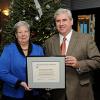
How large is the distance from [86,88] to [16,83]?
30.4 inches

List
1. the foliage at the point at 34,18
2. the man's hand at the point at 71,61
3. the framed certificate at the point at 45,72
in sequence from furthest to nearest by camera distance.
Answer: the foliage at the point at 34,18, the framed certificate at the point at 45,72, the man's hand at the point at 71,61

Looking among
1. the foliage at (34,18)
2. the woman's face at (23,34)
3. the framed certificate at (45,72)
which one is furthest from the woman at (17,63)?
the foliage at (34,18)

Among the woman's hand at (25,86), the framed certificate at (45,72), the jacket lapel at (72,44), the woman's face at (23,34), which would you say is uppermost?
the woman's face at (23,34)

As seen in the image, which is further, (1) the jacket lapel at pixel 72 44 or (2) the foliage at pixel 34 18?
(2) the foliage at pixel 34 18

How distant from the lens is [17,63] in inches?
134

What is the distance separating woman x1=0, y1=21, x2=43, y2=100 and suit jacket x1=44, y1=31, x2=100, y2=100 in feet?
1.00

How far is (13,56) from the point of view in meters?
3.44

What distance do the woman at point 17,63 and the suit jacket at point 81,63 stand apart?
1.00 feet

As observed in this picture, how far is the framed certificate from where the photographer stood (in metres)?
3.22

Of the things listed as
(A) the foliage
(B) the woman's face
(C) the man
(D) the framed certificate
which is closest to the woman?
(B) the woman's face

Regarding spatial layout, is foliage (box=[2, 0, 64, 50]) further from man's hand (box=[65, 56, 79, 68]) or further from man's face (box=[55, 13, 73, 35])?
man's hand (box=[65, 56, 79, 68])

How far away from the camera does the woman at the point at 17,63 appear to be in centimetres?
341

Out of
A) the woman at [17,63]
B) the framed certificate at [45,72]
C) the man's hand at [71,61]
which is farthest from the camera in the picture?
the woman at [17,63]

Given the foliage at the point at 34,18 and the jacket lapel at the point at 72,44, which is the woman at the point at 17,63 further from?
→ the foliage at the point at 34,18
